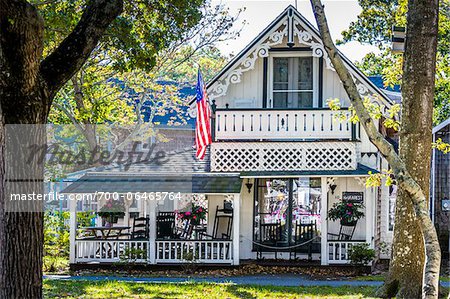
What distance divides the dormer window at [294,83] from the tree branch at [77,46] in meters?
11.3

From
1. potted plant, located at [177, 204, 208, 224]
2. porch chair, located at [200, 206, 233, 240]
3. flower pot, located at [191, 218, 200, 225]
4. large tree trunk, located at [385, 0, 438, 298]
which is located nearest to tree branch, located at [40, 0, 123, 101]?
large tree trunk, located at [385, 0, 438, 298]

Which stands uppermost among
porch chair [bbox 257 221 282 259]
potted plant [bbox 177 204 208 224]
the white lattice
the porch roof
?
the white lattice

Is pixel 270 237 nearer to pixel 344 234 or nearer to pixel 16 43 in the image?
pixel 344 234

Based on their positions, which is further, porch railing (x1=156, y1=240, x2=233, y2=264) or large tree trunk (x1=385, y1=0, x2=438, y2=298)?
porch railing (x1=156, y1=240, x2=233, y2=264)

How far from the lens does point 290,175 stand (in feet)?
61.1

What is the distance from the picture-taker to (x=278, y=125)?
18.8 m

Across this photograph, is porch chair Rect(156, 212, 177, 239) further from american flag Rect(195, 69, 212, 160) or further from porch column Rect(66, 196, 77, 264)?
american flag Rect(195, 69, 212, 160)

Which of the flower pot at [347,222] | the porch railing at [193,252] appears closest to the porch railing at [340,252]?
the flower pot at [347,222]

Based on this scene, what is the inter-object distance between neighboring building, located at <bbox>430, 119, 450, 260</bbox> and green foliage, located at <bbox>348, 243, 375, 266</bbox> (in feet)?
12.2

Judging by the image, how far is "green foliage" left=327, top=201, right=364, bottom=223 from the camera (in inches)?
738

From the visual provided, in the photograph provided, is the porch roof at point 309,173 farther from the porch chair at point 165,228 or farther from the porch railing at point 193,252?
the porch chair at point 165,228

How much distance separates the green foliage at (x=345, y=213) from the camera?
18750 mm

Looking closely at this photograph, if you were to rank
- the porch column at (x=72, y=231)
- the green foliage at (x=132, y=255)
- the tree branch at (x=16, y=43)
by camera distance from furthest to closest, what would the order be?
1. the porch column at (x=72, y=231)
2. the green foliage at (x=132, y=255)
3. the tree branch at (x=16, y=43)

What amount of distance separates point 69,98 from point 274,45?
10.5m
